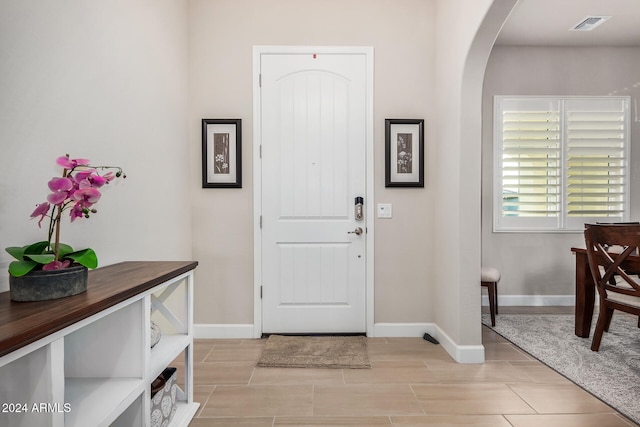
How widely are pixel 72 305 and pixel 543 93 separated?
4.54 metres

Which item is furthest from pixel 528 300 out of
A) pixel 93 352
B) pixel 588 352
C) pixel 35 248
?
pixel 35 248

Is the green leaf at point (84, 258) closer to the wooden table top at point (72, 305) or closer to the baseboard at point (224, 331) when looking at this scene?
the wooden table top at point (72, 305)

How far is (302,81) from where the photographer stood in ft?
10.2

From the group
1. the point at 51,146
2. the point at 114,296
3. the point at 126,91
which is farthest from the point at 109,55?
the point at 114,296

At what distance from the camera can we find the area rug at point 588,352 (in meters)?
2.13

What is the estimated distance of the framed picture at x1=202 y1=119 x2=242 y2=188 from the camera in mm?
3057

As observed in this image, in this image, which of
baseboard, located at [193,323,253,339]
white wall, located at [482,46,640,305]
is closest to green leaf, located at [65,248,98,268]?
baseboard, located at [193,323,253,339]

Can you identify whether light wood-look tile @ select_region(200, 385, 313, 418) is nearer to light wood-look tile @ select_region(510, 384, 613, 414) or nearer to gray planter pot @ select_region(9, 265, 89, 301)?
gray planter pot @ select_region(9, 265, 89, 301)

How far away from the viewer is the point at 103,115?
188 cm

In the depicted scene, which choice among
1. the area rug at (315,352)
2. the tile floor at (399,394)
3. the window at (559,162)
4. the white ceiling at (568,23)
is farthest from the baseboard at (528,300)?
the white ceiling at (568,23)

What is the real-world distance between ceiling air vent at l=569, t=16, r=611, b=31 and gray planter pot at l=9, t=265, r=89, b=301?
4.43 meters

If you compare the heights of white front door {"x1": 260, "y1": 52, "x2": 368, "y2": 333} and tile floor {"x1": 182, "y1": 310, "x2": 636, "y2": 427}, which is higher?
white front door {"x1": 260, "y1": 52, "x2": 368, "y2": 333}

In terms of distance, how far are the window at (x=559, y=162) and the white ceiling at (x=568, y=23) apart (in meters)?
0.58

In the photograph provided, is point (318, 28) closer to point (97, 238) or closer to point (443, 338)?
point (97, 238)
